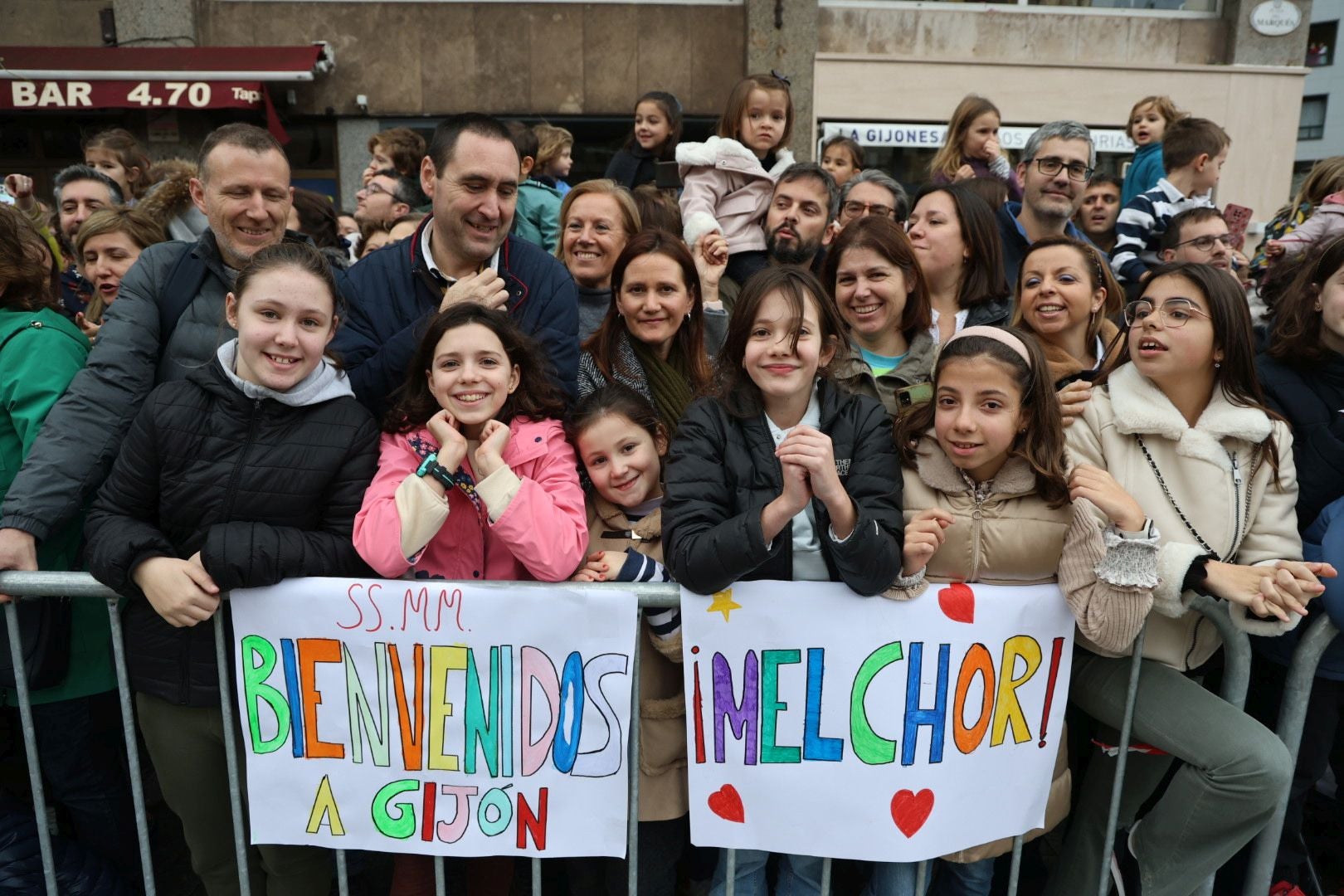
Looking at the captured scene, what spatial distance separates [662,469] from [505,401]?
543 millimetres

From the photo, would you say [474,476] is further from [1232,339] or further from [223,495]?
[1232,339]

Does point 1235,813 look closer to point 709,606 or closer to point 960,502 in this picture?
point 960,502

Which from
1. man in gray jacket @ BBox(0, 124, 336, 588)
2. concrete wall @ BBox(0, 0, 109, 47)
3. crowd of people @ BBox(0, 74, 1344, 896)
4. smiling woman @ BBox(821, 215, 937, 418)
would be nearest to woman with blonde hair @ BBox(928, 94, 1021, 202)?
crowd of people @ BBox(0, 74, 1344, 896)

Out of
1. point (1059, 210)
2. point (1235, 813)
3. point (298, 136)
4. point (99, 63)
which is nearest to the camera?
point (1235, 813)

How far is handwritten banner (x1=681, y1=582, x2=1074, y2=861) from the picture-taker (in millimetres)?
2338

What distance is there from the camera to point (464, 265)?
10.2 feet

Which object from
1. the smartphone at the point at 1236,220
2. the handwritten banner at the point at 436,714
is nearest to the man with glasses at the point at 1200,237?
the smartphone at the point at 1236,220

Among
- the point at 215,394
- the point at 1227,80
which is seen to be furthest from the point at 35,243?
the point at 1227,80

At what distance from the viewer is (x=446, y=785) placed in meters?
2.44

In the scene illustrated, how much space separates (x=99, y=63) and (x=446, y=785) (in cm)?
1308

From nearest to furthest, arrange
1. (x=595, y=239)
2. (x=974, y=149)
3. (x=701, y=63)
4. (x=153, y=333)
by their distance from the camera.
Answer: (x=153, y=333)
(x=595, y=239)
(x=974, y=149)
(x=701, y=63)

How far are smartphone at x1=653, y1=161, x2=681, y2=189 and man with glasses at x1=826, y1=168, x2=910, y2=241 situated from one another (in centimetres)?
122

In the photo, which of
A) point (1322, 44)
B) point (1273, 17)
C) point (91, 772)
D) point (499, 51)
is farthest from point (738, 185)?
point (1322, 44)

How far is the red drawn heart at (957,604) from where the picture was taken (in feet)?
7.66
